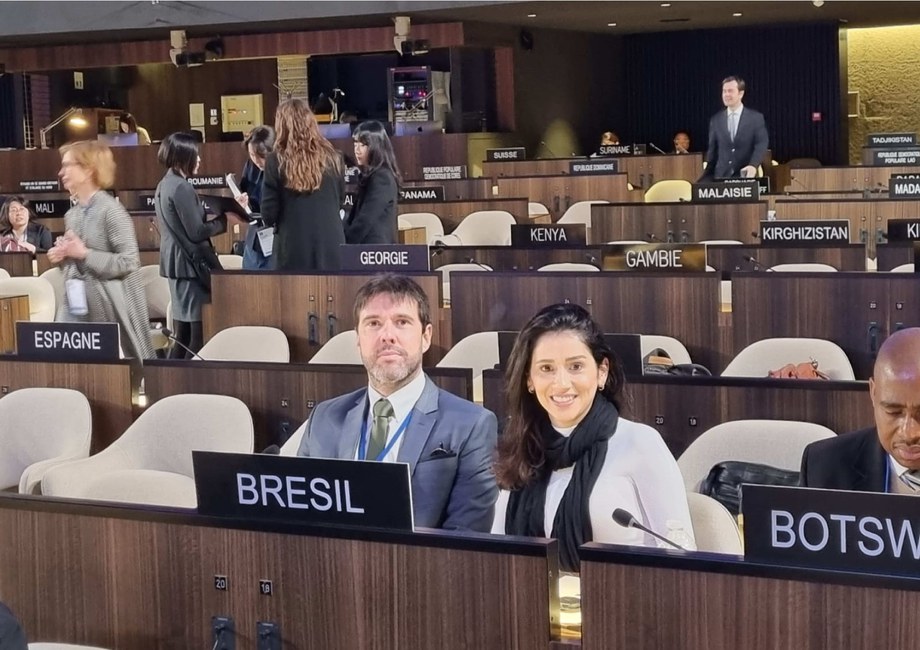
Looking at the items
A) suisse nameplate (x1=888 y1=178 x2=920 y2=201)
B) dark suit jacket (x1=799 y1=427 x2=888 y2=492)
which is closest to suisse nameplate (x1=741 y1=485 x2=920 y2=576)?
dark suit jacket (x1=799 y1=427 x2=888 y2=492)

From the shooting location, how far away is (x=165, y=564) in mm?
2717

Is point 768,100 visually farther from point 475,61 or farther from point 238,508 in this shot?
point 238,508

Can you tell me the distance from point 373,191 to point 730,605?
547cm

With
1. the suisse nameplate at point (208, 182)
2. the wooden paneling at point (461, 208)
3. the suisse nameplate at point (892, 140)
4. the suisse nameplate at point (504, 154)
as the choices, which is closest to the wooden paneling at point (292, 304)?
the wooden paneling at point (461, 208)

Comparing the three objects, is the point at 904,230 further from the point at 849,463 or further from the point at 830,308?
the point at 849,463

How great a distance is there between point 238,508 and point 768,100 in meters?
18.9

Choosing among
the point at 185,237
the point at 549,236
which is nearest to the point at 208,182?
the point at 549,236

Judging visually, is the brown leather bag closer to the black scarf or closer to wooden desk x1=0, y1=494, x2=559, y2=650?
the black scarf

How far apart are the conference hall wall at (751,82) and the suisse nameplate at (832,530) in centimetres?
1841

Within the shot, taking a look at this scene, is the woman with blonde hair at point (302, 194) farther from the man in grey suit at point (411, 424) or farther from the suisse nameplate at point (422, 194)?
the suisse nameplate at point (422, 194)

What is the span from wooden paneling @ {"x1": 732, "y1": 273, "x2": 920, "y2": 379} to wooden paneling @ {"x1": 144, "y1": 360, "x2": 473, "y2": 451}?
6.40 feet

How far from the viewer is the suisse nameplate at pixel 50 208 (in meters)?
13.2

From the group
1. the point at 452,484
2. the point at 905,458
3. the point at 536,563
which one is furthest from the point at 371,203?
the point at 536,563

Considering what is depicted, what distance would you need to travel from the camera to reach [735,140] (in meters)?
11.8
